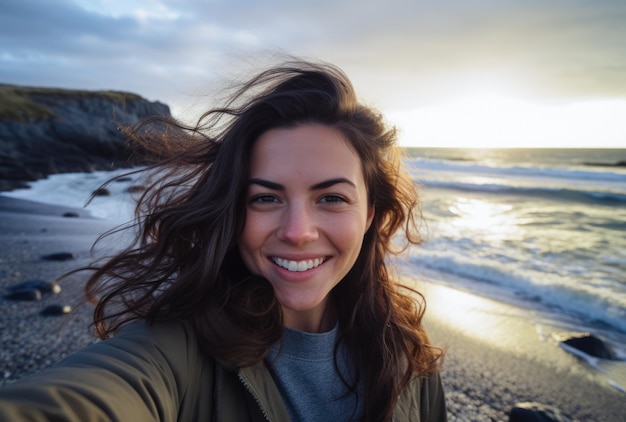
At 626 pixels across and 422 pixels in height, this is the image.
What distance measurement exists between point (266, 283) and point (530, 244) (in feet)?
29.9

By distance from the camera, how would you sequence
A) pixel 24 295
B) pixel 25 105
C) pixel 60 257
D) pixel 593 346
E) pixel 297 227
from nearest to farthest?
1. pixel 297 227
2. pixel 593 346
3. pixel 24 295
4. pixel 60 257
5. pixel 25 105

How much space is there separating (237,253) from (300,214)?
459 millimetres

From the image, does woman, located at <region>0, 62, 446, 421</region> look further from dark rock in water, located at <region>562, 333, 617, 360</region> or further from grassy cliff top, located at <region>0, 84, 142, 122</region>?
grassy cliff top, located at <region>0, 84, 142, 122</region>

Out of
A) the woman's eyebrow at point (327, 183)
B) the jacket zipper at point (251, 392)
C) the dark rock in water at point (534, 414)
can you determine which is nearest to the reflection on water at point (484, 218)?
the dark rock in water at point (534, 414)

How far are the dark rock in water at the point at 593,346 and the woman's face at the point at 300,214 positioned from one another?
393 centimetres

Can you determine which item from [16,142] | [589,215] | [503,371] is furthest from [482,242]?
[16,142]

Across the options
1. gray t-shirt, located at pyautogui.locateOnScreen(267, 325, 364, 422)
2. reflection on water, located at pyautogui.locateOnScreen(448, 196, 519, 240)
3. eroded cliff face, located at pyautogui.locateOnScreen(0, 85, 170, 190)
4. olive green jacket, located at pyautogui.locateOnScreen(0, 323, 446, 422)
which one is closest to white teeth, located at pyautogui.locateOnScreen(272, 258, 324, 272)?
gray t-shirt, located at pyautogui.locateOnScreen(267, 325, 364, 422)

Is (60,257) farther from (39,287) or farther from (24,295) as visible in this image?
(24,295)

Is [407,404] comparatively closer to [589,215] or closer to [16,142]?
[589,215]

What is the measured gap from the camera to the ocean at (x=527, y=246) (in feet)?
18.1

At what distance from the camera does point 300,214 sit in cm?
167

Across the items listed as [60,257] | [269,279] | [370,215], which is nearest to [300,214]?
[269,279]

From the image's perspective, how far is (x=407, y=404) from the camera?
1884 millimetres

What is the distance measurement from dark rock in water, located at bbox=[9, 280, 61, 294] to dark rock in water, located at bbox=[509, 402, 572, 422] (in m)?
5.28
